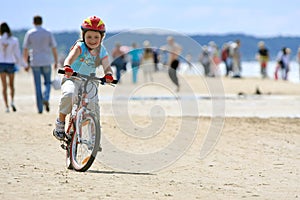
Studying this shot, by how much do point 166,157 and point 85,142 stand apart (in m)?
1.92

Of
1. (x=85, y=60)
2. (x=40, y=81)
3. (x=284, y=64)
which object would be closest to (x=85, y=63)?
(x=85, y=60)

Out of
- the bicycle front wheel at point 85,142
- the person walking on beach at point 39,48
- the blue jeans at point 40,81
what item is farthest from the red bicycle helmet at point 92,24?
the blue jeans at point 40,81

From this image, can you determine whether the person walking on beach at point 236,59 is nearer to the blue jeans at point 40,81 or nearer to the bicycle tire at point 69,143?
the blue jeans at point 40,81

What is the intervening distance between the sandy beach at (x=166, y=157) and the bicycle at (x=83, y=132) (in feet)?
0.53

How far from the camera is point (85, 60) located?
8602mm

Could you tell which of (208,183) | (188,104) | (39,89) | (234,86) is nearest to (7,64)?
(39,89)

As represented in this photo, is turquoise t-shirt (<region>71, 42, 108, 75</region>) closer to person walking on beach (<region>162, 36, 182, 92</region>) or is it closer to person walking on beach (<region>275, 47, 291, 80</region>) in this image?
person walking on beach (<region>162, 36, 182, 92</region>)

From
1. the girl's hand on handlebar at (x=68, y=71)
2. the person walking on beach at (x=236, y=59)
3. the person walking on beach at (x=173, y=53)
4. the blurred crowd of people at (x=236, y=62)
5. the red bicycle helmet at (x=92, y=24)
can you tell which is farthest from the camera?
the blurred crowd of people at (x=236, y=62)

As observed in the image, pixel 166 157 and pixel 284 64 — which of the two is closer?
pixel 166 157

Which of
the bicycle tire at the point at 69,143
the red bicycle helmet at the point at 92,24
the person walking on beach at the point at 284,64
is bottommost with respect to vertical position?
the person walking on beach at the point at 284,64

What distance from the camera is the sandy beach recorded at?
724cm

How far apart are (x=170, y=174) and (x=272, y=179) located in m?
1.11

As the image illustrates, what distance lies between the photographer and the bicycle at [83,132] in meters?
8.05

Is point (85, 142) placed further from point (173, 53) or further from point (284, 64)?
point (284, 64)
